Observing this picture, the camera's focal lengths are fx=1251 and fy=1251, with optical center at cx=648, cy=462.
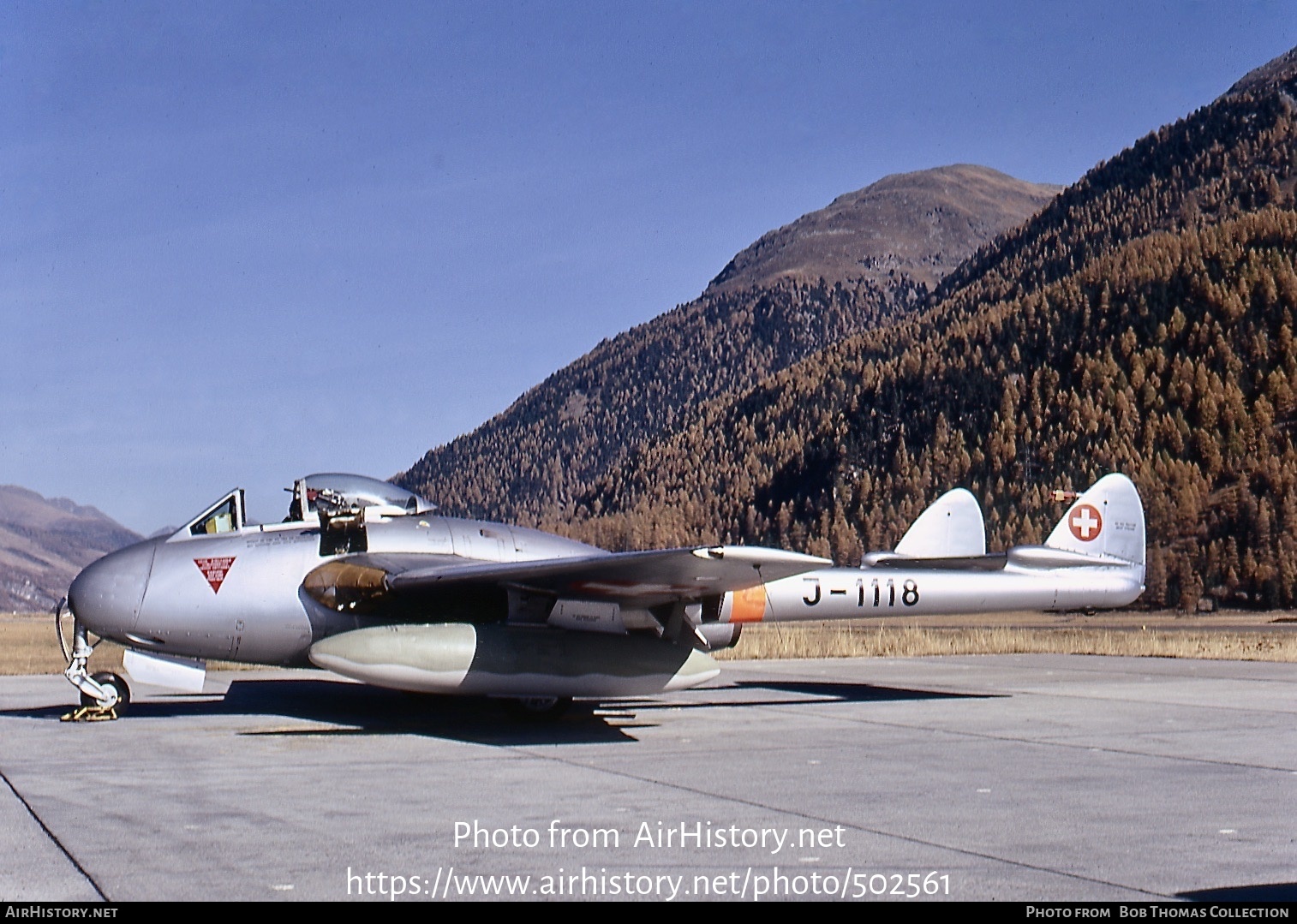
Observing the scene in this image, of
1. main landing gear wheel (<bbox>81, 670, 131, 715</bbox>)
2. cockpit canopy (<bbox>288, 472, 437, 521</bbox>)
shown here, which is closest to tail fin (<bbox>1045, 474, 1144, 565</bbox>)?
cockpit canopy (<bbox>288, 472, 437, 521</bbox>)

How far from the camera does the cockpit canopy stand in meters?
13.6

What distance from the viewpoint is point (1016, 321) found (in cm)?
11200

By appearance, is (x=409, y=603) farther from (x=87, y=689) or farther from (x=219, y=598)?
(x=87, y=689)

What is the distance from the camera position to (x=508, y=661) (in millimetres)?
12164

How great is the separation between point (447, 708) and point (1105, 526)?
9.18 meters

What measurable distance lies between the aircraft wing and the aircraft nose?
67.0 inches

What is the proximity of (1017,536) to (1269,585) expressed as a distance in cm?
1446

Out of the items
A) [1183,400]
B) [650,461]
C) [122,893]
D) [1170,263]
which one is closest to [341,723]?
[122,893]

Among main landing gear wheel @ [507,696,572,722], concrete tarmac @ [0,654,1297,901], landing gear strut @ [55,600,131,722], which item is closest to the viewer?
concrete tarmac @ [0,654,1297,901]

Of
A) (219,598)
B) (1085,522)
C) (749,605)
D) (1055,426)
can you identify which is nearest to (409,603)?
(219,598)

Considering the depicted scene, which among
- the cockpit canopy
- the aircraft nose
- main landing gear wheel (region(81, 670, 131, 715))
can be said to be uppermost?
the cockpit canopy

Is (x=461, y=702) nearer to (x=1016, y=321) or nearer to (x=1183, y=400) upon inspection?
(x=1183, y=400)

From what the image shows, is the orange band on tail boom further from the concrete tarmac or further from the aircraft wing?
the aircraft wing

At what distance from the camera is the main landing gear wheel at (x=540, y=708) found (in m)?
13.4
